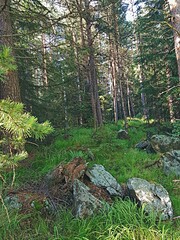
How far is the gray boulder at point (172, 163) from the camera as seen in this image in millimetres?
5250

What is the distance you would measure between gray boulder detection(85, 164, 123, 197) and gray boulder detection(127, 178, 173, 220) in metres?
0.27

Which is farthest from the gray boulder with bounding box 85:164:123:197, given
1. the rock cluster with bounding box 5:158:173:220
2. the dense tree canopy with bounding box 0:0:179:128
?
the dense tree canopy with bounding box 0:0:179:128

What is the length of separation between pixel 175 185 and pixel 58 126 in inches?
272

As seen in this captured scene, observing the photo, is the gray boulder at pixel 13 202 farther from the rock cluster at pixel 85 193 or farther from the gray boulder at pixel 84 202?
the gray boulder at pixel 84 202

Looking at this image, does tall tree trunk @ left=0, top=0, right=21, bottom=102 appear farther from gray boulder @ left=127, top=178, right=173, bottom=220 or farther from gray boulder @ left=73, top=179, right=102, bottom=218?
gray boulder @ left=127, top=178, right=173, bottom=220

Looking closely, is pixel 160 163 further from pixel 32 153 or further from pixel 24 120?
pixel 24 120

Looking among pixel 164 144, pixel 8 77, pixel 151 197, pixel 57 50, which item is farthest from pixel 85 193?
pixel 57 50

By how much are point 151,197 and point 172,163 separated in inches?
77.4

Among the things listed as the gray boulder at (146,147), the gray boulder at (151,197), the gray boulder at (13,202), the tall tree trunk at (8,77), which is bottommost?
the gray boulder at (151,197)

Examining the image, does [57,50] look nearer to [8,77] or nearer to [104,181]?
[8,77]

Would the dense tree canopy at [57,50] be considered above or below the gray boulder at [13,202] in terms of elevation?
above

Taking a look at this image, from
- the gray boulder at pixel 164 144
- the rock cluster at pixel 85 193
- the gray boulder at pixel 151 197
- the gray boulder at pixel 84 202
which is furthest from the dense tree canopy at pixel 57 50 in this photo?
the gray boulder at pixel 84 202

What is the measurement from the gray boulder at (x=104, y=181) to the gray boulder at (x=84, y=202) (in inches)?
21.1

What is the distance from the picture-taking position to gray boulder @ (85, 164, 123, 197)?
4.12 meters
